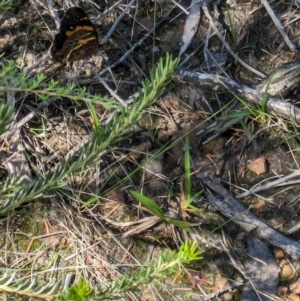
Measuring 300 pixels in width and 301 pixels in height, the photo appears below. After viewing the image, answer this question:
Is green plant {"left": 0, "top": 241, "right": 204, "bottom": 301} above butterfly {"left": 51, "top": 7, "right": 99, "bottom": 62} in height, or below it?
above

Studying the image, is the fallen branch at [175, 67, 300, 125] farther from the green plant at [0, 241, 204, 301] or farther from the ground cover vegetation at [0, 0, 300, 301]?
the green plant at [0, 241, 204, 301]

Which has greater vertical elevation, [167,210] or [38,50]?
[38,50]

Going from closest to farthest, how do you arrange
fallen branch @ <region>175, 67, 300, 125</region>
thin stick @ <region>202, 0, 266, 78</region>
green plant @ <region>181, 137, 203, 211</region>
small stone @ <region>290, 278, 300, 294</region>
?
small stone @ <region>290, 278, 300, 294</region> → green plant @ <region>181, 137, 203, 211</region> → fallen branch @ <region>175, 67, 300, 125</region> → thin stick @ <region>202, 0, 266, 78</region>

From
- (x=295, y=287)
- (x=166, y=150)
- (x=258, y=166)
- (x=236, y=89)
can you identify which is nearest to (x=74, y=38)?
(x=166, y=150)

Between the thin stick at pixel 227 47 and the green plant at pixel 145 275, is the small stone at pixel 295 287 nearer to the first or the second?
the thin stick at pixel 227 47

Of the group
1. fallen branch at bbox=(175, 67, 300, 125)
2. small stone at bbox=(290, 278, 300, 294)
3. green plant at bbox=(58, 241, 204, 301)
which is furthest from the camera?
fallen branch at bbox=(175, 67, 300, 125)

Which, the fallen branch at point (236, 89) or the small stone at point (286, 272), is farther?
the fallen branch at point (236, 89)

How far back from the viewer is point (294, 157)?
2680 mm

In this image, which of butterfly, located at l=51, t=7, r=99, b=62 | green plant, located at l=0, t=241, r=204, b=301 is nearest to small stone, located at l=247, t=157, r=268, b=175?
butterfly, located at l=51, t=7, r=99, b=62

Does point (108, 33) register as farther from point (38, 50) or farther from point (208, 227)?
point (208, 227)

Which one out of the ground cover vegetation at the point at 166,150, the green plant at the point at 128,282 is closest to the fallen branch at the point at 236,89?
the ground cover vegetation at the point at 166,150

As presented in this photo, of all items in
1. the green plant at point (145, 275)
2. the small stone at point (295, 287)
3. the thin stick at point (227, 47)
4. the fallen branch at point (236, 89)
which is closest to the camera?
the green plant at point (145, 275)

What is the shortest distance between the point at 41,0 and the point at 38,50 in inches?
10.4

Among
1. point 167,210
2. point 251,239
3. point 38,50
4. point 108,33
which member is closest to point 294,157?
point 251,239
